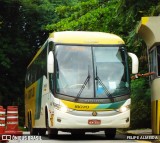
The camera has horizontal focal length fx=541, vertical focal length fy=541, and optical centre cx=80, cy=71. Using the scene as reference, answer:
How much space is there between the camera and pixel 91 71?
17.3m

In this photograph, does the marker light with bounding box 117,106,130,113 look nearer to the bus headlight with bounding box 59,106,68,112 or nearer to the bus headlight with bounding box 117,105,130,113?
the bus headlight with bounding box 117,105,130,113

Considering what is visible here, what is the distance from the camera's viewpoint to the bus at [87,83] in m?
16.8

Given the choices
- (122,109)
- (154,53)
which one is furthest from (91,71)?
(154,53)

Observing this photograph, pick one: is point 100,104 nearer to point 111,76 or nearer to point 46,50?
point 111,76

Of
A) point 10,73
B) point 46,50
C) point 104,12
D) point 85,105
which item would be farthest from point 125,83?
point 10,73

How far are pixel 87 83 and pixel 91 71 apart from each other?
1.48 ft

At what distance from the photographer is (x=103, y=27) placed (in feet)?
96.1

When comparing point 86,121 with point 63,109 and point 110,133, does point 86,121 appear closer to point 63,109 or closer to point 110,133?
point 63,109

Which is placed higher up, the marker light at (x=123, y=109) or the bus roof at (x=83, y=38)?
the bus roof at (x=83, y=38)

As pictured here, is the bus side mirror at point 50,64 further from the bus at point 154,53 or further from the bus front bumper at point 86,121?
the bus at point 154,53

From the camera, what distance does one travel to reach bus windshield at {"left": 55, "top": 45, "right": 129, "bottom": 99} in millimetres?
17094

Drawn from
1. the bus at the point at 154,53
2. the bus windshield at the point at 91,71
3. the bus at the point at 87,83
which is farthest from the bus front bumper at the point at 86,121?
the bus at the point at 154,53

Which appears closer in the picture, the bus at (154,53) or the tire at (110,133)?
the bus at (154,53)

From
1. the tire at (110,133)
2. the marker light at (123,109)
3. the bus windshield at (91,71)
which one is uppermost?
the bus windshield at (91,71)
